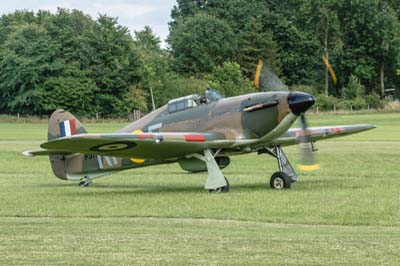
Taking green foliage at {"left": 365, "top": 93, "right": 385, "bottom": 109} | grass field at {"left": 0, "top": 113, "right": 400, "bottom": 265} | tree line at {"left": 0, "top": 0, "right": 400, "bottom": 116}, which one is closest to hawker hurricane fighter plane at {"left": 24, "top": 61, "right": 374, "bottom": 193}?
grass field at {"left": 0, "top": 113, "right": 400, "bottom": 265}

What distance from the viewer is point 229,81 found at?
7975 centimetres

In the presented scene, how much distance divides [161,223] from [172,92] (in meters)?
70.7

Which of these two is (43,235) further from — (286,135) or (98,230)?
(286,135)

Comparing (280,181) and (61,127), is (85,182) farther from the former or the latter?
(280,181)

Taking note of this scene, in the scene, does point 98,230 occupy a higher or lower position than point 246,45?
lower

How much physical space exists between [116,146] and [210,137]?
2.26 metres

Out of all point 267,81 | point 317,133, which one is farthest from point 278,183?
point 267,81

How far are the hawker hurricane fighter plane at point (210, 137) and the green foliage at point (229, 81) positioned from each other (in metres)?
50.6

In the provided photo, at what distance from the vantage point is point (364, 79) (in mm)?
106562

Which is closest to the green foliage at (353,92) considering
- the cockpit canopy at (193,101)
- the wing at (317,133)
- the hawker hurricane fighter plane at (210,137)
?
the wing at (317,133)

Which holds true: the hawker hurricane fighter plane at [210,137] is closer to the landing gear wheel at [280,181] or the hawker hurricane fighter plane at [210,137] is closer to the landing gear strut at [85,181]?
the landing gear wheel at [280,181]

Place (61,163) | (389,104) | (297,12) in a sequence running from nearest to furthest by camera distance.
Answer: (61,163), (389,104), (297,12)

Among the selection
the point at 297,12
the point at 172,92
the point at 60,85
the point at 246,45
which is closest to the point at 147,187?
the point at 172,92

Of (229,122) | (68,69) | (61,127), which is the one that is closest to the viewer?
(229,122)
